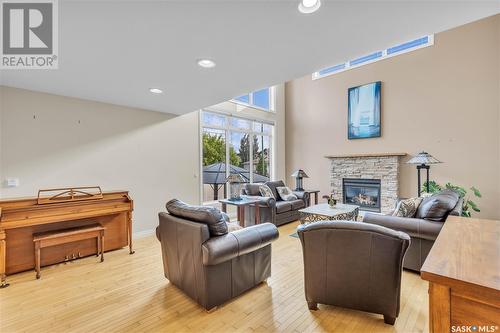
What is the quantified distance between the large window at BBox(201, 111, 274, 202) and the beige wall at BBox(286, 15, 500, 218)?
1932mm

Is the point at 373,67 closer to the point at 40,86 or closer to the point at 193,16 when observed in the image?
the point at 193,16

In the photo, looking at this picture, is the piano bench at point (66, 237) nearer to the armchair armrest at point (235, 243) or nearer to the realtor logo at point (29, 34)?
the realtor logo at point (29, 34)

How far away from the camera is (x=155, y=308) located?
2201mm

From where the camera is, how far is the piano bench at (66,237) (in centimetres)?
285

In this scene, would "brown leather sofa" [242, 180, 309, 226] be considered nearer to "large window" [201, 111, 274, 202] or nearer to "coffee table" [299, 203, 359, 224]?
"coffee table" [299, 203, 359, 224]

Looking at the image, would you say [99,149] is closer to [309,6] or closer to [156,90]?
[156,90]

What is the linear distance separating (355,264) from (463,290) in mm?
1082

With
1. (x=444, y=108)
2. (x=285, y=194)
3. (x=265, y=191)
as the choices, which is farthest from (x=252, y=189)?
(x=444, y=108)

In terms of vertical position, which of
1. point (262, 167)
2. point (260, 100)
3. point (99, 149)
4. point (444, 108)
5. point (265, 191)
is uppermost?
point (260, 100)

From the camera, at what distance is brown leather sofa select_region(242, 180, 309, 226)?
4.80 metres

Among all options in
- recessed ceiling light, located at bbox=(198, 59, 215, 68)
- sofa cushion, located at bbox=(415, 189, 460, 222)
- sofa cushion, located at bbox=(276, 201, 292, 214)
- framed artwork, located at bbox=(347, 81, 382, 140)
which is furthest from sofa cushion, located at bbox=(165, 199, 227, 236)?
framed artwork, located at bbox=(347, 81, 382, 140)

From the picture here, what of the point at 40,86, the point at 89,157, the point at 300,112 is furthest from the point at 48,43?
the point at 300,112

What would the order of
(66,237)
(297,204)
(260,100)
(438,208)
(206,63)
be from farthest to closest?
(260,100)
(297,204)
(66,237)
(438,208)
(206,63)

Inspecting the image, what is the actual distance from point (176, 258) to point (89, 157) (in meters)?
2.53
